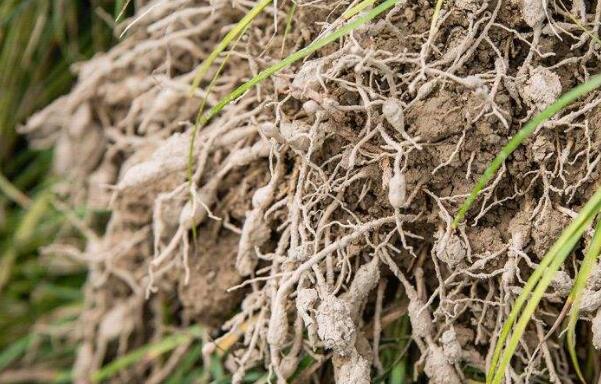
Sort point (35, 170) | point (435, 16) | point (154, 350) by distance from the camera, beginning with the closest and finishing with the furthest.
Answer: point (435, 16) < point (154, 350) < point (35, 170)

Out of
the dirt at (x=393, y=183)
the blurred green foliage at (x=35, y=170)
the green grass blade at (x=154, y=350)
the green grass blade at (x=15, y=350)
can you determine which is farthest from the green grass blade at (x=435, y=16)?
the green grass blade at (x=15, y=350)

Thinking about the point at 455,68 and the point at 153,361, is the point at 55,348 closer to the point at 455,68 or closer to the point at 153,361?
the point at 153,361

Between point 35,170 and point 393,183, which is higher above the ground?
point 393,183

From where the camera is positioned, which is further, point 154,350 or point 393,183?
point 154,350

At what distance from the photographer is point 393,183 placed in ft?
2.92

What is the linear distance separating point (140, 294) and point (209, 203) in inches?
9.9

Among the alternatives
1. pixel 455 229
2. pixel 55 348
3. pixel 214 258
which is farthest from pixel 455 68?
pixel 55 348

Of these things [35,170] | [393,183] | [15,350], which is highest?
[393,183]

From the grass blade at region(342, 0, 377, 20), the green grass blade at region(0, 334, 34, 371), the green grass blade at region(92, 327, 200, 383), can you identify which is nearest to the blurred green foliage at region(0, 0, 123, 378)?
the green grass blade at region(0, 334, 34, 371)

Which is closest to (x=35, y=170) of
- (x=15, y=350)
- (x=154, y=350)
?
(x=15, y=350)

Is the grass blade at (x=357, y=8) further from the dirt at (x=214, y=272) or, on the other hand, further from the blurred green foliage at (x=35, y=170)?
the blurred green foliage at (x=35, y=170)

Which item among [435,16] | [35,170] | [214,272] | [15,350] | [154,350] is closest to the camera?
[435,16]

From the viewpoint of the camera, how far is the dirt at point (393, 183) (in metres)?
0.90

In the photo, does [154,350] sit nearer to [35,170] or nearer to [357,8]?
[35,170]
